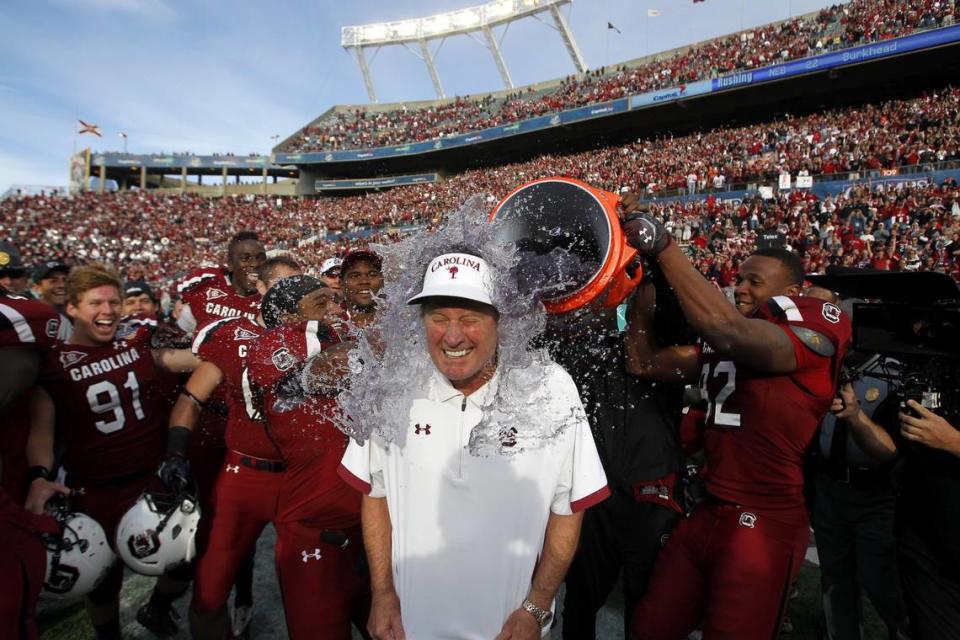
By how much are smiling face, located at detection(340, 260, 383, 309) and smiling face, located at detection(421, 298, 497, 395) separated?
1748 mm

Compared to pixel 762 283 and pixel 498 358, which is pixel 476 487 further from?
pixel 762 283

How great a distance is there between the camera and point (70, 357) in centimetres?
290

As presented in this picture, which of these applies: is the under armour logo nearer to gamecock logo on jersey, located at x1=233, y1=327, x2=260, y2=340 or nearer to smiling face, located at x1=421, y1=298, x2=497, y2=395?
gamecock logo on jersey, located at x1=233, y1=327, x2=260, y2=340

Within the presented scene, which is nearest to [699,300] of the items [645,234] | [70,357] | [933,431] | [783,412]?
[645,234]

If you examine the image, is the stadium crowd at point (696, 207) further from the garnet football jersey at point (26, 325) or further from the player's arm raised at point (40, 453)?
the player's arm raised at point (40, 453)

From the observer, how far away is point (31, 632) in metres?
1.88

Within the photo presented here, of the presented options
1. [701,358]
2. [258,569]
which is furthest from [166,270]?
[701,358]

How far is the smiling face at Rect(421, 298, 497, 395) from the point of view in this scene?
1.71 metres

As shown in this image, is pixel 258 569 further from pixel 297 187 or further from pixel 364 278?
pixel 297 187

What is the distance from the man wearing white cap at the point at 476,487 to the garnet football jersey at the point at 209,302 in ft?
10.4

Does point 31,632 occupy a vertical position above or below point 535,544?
below

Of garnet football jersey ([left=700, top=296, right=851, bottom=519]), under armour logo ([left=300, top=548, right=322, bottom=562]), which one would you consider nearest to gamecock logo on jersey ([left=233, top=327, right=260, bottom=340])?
under armour logo ([left=300, top=548, right=322, bottom=562])

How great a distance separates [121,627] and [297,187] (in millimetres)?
46397

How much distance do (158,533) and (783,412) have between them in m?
3.04
